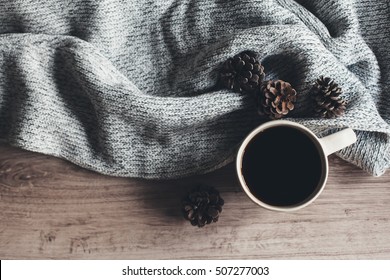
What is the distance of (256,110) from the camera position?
2.53 ft

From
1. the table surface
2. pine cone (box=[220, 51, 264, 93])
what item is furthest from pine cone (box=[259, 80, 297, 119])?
the table surface

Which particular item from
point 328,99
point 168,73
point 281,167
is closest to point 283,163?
point 281,167

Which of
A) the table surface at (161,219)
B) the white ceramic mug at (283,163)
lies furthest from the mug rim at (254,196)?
the table surface at (161,219)

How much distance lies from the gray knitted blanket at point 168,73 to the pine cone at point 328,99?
2cm

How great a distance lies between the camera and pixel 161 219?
0.79 metres

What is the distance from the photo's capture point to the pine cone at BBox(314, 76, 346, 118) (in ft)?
2.39

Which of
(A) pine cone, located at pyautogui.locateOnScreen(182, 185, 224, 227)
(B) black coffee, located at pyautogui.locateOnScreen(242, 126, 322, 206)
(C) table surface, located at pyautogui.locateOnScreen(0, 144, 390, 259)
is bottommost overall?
(C) table surface, located at pyautogui.locateOnScreen(0, 144, 390, 259)

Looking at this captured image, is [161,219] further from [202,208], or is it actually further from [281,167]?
[281,167]

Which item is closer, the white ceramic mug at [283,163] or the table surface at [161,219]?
the white ceramic mug at [283,163]

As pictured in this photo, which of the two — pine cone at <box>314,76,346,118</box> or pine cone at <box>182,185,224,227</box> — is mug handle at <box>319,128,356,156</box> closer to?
pine cone at <box>314,76,346,118</box>

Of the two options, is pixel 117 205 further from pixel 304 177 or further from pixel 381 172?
pixel 381 172

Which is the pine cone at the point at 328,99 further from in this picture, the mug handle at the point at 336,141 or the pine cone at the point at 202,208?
the pine cone at the point at 202,208

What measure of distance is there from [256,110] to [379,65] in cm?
21

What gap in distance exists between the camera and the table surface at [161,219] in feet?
2.59
